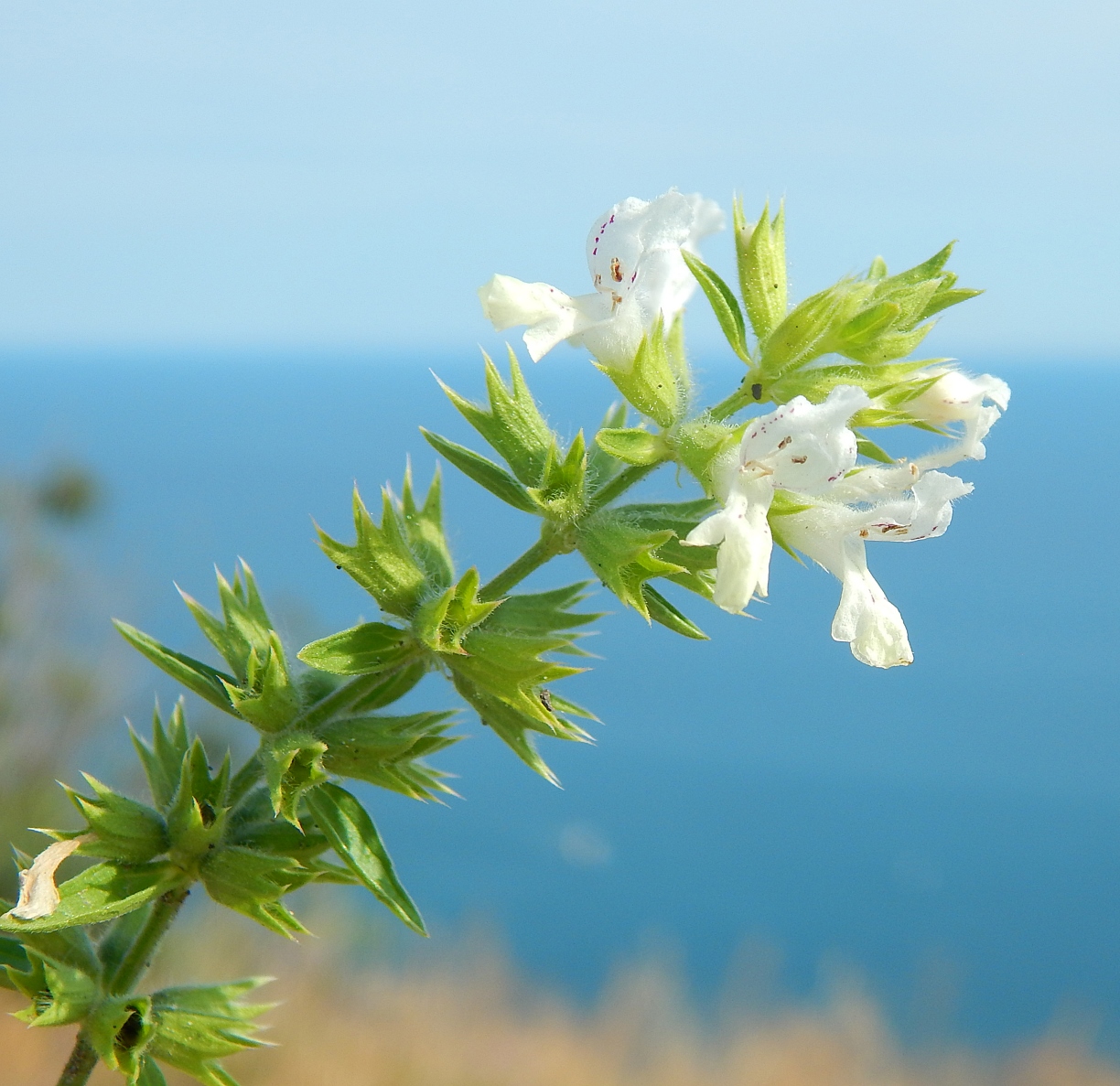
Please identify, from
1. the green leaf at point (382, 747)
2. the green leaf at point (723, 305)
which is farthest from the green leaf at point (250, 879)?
the green leaf at point (723, 305)

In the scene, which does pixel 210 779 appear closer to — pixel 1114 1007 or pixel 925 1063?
pixel 925 1063

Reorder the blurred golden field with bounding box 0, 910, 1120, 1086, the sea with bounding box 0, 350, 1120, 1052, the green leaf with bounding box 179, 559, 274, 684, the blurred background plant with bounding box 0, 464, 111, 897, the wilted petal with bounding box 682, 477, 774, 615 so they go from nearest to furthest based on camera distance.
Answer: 1. the wilted petal with bounding box 682, 477, 774, 615
2. the green leaf with bounding box 179, 559, 274, 684
3. the blurred golden field with bounding box 0, 910, 1120, 1086
4. the blurred background plant with bounding box 0, 464, 111, 897
5. the sea with bounding box 0, 350, 1120, 1052

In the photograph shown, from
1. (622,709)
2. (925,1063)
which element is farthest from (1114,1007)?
(622,709)

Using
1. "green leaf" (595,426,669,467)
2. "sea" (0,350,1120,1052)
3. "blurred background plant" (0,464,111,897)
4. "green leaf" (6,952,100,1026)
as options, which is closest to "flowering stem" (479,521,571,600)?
"green leaf" (595,426,669,467)

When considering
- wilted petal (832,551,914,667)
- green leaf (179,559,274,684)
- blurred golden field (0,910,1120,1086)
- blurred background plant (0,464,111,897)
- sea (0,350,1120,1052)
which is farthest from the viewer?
sea (0,350,1120,1052)

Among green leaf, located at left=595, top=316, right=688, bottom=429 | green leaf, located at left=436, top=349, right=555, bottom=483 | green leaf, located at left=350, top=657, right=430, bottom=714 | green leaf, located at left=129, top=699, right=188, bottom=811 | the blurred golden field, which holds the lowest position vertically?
the blurred golden field

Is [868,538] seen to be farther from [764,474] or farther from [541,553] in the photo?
[541,553]

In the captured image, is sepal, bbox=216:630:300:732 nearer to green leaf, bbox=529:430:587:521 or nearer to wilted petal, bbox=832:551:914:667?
green leaf, bbox=529:430:587:521

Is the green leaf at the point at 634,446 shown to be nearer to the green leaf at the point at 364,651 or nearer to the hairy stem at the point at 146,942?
the green leaf at the point at 364,651
